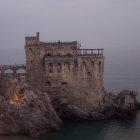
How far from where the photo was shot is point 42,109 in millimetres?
63344

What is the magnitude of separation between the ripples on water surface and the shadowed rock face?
172 cm

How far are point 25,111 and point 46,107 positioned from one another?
3890mm

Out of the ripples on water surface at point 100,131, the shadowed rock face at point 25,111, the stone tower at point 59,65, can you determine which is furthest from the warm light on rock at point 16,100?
the ripples on water surface at point 100,131

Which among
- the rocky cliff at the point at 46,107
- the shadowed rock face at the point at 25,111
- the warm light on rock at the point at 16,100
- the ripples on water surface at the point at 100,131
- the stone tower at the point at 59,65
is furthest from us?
the stone tower at the point at 59,65

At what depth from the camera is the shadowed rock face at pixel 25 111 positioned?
6031 centimetres

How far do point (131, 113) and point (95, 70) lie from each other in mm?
9772

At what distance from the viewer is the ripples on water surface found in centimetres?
5959

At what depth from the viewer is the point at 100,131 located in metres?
63.1

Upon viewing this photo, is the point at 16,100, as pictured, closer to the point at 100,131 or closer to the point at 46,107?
the point at 46,107

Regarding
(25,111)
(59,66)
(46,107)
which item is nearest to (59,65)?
(59,66)

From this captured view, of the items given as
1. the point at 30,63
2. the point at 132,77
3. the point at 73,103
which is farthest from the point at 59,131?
the point at 132,77

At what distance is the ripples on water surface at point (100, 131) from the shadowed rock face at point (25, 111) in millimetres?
1725

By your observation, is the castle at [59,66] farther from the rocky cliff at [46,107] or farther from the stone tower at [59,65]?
the rocky cliff at [46,107]

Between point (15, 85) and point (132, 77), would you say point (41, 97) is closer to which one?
point (15, 85)
